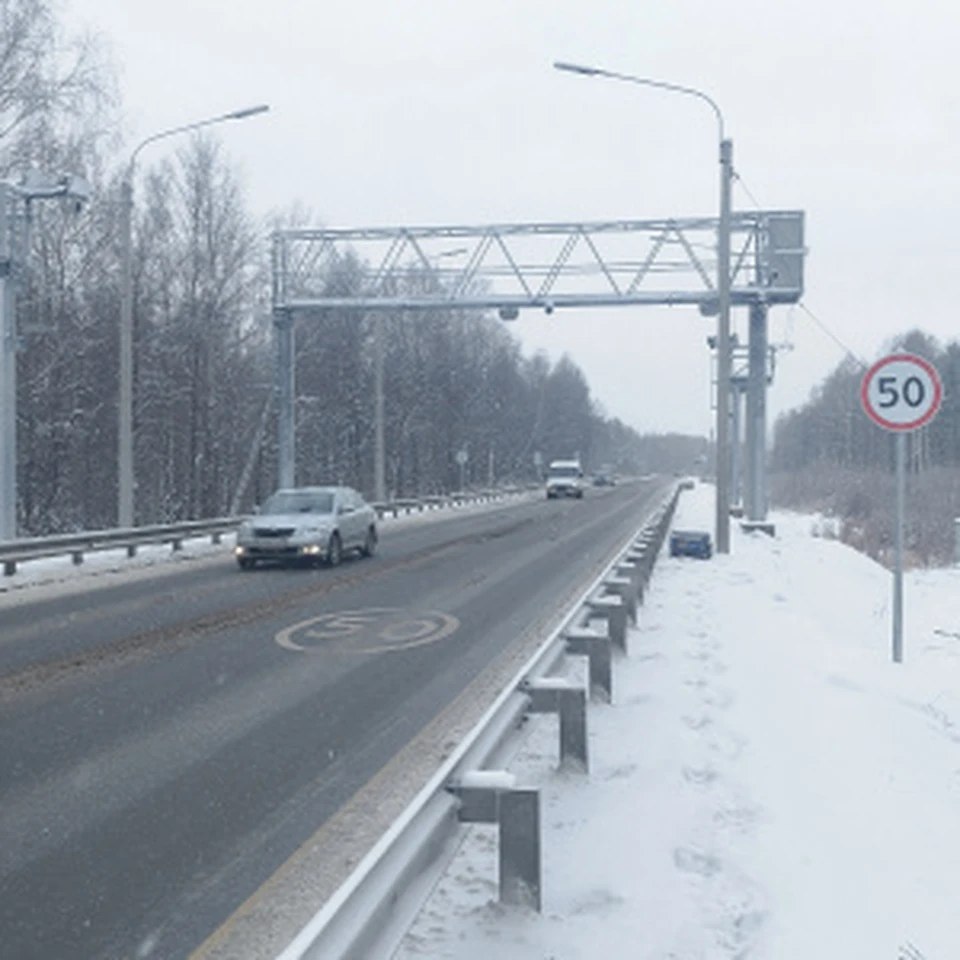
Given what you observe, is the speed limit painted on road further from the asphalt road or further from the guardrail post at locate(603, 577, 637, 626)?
the asphalt road

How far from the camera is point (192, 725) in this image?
8.66m

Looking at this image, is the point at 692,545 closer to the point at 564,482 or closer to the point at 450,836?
the point at 450,836

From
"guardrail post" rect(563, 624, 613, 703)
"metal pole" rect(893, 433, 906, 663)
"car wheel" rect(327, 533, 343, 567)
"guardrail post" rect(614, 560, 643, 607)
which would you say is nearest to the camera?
"guardrail post" rect(563, 624, 613, 703)

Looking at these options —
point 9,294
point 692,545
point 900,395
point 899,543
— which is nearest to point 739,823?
point 899,543

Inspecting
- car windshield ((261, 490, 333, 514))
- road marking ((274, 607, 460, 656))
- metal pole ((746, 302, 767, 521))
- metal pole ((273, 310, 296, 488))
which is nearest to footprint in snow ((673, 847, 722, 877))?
road marking ((274, 607, 460, 656))

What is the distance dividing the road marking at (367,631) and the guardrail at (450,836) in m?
4.74

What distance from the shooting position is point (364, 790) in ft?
23.0

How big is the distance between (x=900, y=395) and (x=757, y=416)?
21.6 metres

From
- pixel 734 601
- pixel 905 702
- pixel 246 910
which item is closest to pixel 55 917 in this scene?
pixel 246 910

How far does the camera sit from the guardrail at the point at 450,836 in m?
3.56

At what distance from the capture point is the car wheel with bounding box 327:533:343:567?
22.1 meters

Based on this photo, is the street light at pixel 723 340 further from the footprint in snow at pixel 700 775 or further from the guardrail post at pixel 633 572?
the footprint in snow at pixel 700 775

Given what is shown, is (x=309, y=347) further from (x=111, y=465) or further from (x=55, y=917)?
(x=55, y=917)

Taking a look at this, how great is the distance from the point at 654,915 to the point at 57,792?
3.73m
